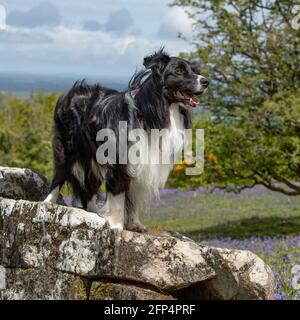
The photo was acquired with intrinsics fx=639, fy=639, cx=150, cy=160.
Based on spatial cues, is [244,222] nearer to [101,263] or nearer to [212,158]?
[212,158]

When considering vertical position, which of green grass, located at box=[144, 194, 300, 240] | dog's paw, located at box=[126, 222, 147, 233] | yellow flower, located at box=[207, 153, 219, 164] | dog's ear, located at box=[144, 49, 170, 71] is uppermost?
dog's ear, located at box=[144, 49, 170, 71]


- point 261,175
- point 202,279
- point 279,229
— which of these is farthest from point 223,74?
point 202,279

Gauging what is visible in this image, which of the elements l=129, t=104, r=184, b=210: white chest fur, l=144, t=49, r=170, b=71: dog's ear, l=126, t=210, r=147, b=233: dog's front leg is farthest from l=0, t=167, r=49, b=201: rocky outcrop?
l=144, t=49, r=170, b=71: dog's ear

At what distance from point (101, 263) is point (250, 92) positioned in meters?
11.2

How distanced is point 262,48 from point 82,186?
10579 millimetres

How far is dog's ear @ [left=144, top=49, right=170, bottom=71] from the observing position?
6.34 m

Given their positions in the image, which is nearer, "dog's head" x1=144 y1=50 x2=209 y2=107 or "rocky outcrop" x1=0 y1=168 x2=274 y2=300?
"rocky outcrop" x1=0 y1=168 x2=274 y2=300

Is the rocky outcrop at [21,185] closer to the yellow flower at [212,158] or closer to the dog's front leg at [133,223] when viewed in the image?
the dog's front leg at [133,223]

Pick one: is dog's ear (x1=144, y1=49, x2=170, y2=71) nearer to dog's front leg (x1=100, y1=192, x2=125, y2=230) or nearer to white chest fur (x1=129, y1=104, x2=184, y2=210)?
white chest fur (x1=129, y1=104, x2=184, y2=210)

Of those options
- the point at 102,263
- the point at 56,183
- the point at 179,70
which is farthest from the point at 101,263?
the point at 179,70

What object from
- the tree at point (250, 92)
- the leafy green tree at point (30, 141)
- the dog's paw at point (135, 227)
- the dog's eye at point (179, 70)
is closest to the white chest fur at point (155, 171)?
the dog's paw at point (135, 227)

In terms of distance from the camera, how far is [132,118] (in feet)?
20.6

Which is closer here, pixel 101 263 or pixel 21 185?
pixel 101 263

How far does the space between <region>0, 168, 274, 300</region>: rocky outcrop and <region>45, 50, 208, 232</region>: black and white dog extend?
62 cm
